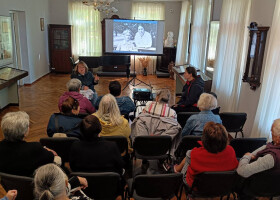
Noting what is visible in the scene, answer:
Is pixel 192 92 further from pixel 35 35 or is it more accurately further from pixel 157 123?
pixel 35 35

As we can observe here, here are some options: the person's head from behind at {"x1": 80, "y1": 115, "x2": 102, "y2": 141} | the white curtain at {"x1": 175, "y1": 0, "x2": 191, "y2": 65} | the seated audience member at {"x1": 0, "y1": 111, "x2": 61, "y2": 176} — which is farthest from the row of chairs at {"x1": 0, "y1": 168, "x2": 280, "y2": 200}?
the white curtain at {"x1": 175, "y1": 0, "x2": 191, "y2": 65}

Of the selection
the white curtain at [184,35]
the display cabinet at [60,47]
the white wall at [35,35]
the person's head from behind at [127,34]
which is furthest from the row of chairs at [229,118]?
the display cabinet at [60,47]

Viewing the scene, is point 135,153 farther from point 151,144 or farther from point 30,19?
point 30,19

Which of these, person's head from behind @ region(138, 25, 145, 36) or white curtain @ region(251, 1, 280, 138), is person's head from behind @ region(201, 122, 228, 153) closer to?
white curtain @ region(251, 1, 280, 138)

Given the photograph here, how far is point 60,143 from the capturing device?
257cm

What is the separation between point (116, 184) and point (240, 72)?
3334mm

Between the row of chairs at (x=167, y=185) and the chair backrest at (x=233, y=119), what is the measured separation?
1.35 metres

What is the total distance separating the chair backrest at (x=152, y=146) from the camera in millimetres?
2721

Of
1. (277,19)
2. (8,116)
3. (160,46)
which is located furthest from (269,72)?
(160,46)

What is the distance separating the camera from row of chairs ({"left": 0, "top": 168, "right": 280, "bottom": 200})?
1.93 metres

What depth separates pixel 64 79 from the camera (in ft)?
30.5

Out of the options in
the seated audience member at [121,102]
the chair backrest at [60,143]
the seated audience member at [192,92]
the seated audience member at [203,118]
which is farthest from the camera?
the seated audience member at [192,92]

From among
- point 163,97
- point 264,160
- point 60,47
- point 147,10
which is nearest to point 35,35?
point 60,47

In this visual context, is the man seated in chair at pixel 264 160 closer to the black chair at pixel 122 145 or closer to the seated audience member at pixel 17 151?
the black chair at pixel 122 145
